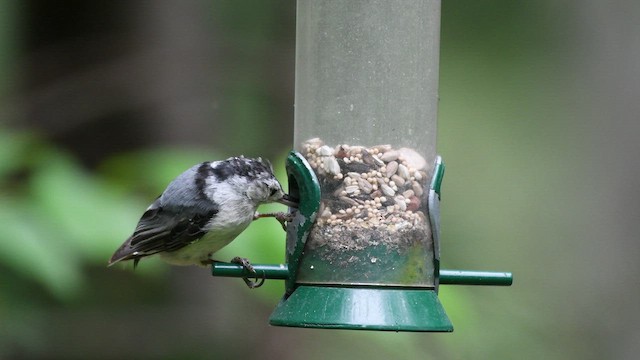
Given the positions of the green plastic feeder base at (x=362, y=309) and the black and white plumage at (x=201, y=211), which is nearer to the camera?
the green plastic feeder base at (x=362, y=309)

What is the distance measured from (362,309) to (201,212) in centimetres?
117

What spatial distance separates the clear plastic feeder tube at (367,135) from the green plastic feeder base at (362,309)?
11 cm

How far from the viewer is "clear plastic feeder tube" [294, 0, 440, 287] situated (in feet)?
16.1

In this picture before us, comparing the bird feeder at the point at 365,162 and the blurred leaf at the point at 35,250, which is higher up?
the bird feeder at the point at 365,162

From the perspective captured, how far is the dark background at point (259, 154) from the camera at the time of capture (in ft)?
18.6

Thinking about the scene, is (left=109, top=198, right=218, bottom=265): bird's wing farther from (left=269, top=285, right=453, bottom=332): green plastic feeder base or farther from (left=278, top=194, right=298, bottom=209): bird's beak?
(left=269, top=285, right=453, bottom=332): green plastic feeder base

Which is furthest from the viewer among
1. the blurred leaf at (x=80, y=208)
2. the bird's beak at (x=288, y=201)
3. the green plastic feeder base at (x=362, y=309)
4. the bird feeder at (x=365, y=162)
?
the blurred leaf at (x=80, y=208)

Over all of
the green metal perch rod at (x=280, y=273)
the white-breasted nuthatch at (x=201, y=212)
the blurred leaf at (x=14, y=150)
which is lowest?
the green metal perch rod at (x=280, y=273)

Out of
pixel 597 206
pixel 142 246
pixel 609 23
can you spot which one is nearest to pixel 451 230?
pixel 597 206

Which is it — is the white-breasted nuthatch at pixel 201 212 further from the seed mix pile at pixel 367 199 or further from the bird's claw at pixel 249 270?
the seed mix pile at pixel 367 199

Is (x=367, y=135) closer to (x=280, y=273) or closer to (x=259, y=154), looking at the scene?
(x=280, y=273)

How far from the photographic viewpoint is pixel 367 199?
496cm

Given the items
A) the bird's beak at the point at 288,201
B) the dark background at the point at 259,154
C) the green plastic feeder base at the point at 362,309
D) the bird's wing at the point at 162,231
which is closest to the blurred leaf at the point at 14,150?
the dark background at the point at 259,154

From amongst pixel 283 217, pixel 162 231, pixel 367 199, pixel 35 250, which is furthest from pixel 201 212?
pixel 367 199
